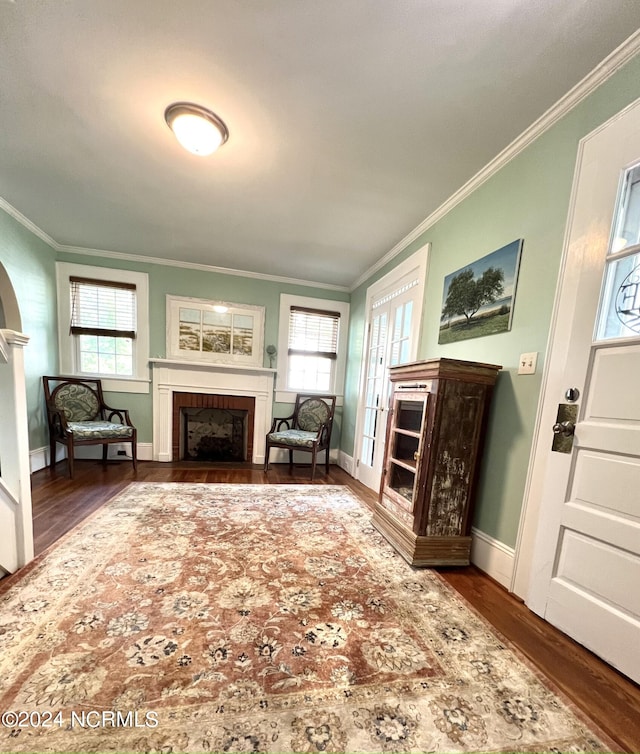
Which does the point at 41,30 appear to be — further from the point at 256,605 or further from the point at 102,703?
the point at 256,605

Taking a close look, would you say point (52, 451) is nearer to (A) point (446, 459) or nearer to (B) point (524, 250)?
(A) point (446, 459)

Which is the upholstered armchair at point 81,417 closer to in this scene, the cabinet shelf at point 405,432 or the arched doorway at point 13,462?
the arched doorway at point 13,462

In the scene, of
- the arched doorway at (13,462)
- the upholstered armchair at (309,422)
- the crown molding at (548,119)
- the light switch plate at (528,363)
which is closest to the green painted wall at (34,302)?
the arched doorway at (13,462)

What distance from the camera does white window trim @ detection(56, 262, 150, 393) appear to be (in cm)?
321

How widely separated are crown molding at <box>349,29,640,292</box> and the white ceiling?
0.03 metres

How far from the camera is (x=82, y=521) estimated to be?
6.33ft

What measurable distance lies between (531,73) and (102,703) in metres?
2.81

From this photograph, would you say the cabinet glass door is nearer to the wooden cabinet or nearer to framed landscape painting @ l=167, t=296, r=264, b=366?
the wooden cabinet

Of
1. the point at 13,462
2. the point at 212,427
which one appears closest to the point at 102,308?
the point at 212,427

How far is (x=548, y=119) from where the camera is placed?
4.52 feet

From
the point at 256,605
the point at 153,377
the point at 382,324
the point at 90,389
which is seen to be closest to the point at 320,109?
the point at 382,324

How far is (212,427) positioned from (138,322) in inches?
62.6

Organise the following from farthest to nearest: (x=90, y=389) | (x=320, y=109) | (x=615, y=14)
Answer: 1. (x=90, y=389)
2. (x=320, y=109)
3. (x=615, y=14)

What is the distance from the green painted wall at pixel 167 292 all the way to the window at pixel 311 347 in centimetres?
35
